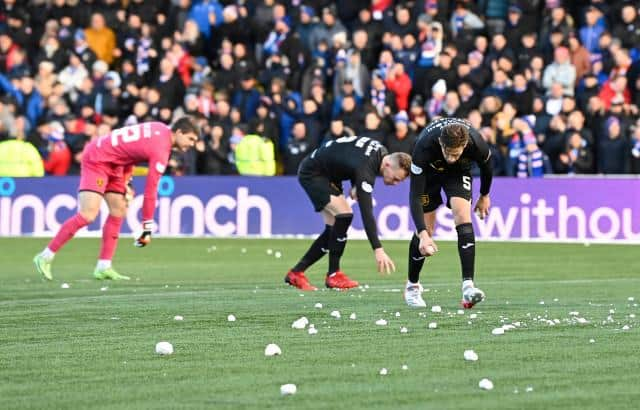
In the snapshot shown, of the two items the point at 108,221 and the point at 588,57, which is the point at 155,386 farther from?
the point at 588,57

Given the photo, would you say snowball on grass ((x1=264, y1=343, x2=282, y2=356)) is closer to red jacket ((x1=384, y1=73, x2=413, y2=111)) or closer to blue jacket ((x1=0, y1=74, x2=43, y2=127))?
red jacket ((x1=384, y1=73, x2=413, y2=111))

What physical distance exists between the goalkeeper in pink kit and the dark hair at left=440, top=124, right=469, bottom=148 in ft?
17.0

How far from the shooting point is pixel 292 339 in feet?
37.6

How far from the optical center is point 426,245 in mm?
13531

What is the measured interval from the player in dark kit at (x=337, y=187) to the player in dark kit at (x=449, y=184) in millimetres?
1528

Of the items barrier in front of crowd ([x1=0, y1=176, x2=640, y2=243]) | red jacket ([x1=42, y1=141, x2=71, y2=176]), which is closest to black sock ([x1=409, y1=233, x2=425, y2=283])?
barrier in front of crowd ([x1=0, y1=176, x2=640, y2=243])

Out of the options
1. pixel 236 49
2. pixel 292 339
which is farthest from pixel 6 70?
pixel 292 339

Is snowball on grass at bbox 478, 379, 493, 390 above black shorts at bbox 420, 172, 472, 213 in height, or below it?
below

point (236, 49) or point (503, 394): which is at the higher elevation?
point (236, 49)

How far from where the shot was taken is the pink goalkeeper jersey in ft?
57.8

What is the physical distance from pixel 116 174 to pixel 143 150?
81 centimetres

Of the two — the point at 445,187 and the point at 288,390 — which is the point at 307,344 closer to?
the point at 288,390

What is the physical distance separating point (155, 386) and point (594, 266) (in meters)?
12.9

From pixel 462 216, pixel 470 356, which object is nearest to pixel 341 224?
pixel 462 216
